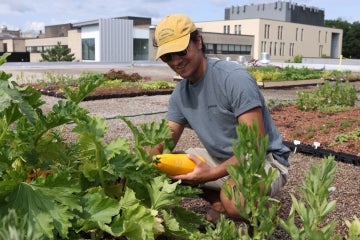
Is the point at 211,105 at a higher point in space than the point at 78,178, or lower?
higher

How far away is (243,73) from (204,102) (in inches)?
13.4

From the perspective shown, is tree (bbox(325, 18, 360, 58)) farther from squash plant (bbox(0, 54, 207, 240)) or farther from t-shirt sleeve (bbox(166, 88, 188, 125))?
squash plant (bbox(0, 54, 207, 240))

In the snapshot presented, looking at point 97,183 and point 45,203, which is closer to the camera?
point 45,203

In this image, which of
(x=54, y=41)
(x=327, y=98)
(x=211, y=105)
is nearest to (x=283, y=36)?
(x=54, y=41)

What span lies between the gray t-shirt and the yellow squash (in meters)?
0.26

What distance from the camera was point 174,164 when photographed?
282cm

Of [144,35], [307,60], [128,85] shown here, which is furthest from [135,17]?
[128,85]

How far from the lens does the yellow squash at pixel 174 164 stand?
9.14 ft

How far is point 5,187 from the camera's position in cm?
190

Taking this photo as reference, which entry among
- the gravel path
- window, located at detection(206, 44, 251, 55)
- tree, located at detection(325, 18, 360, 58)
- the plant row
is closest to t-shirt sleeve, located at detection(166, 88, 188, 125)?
the plant row

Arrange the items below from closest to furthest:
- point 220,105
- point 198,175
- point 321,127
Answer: point 198,175 < point 220,105 < point 321,127

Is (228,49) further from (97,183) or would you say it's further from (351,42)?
(97,183)

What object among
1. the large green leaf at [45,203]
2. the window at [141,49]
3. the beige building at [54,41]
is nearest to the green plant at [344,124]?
the large green leaf at [45,203]

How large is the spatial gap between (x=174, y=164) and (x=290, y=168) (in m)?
3.11
